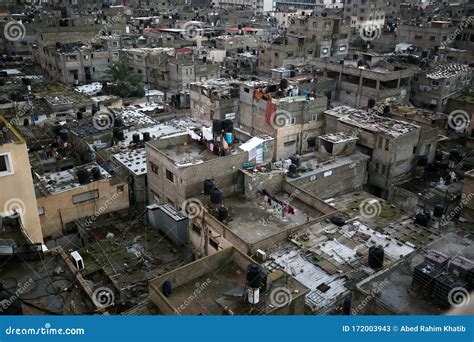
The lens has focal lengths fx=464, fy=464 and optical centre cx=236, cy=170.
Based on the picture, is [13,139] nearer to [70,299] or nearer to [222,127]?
[70,299]

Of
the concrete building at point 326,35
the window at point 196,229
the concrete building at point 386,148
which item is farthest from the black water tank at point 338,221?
the concrete building at point 326,35

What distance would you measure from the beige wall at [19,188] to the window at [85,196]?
25.8 ft

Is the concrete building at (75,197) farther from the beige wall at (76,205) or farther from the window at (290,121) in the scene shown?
the window at (290,121)

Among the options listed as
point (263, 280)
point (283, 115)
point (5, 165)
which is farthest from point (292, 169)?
point (5, 165)

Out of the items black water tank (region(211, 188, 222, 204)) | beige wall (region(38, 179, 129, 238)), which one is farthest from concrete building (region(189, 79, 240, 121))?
black water tank (region(211, 188, 222, 204))

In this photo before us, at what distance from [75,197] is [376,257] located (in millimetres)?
17860

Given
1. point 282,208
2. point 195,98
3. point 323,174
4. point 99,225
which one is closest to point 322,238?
point 282,208

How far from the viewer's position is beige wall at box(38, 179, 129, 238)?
89.6 ft

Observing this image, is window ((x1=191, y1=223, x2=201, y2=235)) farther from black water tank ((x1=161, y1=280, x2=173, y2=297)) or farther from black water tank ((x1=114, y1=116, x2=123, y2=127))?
black water tank ((x1=114, y1=116, x2=123, y2=127))

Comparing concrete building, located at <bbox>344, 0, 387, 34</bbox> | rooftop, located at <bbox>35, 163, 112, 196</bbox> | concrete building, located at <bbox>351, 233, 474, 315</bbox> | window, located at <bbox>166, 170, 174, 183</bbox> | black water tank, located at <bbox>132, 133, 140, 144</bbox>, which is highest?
concrete building, located at <bbox>344, 0, 387, 34</bbox>

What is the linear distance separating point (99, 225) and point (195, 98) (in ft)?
55.9

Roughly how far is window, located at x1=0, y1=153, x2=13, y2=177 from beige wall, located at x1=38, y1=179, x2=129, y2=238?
7.75m

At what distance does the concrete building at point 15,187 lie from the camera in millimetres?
18781

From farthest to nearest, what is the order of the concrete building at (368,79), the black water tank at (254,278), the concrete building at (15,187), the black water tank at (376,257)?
1. the concrete building at (368,79)
2. the black water tank at (376,257)
3. the concrete building at (15,187)
4. the black water tank at (254,278)
